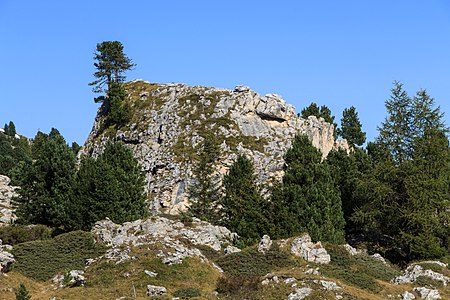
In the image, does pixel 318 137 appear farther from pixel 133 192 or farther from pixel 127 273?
pixel 127 273

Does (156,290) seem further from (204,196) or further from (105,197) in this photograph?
(204,196)

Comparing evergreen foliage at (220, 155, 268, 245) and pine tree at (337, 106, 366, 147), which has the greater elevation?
pine tree at (337, 106, 366, 147)

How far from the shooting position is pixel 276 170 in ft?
346

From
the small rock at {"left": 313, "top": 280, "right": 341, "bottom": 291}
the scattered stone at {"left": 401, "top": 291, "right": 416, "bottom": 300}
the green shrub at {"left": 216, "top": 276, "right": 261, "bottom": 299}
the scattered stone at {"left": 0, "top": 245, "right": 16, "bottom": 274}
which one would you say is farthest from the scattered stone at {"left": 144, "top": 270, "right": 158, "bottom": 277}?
the scattered stone at {"left": 401, "top": 291, "right": 416, "bottom": 300}

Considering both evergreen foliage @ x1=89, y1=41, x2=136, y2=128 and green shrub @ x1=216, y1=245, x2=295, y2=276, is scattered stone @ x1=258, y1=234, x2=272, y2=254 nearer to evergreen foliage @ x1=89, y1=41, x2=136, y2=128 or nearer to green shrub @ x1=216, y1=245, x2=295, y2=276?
green shrub @ x1=216, y1=245, x2=295, y2=276

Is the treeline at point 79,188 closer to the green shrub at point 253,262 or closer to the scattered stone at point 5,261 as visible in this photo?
the scattered stone at point 5,261

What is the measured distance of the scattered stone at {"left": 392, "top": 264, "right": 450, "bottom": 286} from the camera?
54.0m

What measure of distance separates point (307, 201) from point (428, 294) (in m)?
23.2

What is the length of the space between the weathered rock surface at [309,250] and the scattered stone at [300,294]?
464 inches

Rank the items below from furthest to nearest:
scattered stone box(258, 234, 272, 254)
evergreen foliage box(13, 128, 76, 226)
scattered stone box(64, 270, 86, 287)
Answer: evergreen foliage box(13, 128, 76, 226) → scattered stone box(258, 234, 272, 254) → scattered stone box(64, 270, 86, 287)

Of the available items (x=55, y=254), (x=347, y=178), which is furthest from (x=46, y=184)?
(x=347, y=178)

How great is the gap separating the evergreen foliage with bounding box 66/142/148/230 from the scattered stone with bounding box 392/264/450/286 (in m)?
30.2

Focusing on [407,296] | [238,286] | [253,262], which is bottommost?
[407,296]

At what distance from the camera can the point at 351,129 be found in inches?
5610
